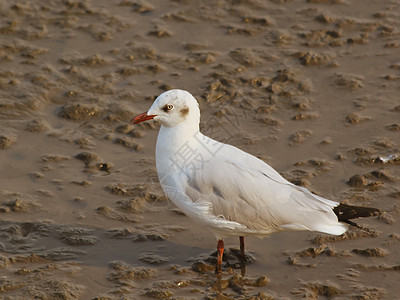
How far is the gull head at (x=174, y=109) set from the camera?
6168mm

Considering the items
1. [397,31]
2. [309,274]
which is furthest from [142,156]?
[397,31]

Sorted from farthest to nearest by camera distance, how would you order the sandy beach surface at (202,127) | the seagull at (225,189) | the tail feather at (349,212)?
the sandy beach surface at (202,127) < the tail feather at (349,212) < the seagull at (225,189)

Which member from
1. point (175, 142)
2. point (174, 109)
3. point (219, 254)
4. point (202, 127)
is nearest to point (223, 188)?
point (175, 142)

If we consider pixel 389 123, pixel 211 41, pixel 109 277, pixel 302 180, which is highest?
pixel 211 41

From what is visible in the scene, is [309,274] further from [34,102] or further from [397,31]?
[397,31]

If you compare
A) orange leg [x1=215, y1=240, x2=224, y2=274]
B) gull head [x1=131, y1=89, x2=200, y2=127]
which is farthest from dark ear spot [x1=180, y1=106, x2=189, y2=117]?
orange leg [x1=215, y1=240, x2=224, y2=274]

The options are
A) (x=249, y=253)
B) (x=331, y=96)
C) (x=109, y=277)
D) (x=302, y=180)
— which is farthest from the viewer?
(x=331, y=96)

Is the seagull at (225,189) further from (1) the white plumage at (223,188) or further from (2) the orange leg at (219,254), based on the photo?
(2) the orange leg at (219,254)

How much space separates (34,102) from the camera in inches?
334

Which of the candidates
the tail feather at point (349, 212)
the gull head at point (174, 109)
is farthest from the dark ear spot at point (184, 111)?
the tail feather at point (349, 212)

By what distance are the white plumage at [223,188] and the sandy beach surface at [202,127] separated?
533 mm

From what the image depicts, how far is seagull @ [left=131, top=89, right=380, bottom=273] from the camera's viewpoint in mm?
6129

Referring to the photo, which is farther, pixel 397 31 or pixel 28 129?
pixel 397 31

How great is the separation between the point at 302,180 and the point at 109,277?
236cm
